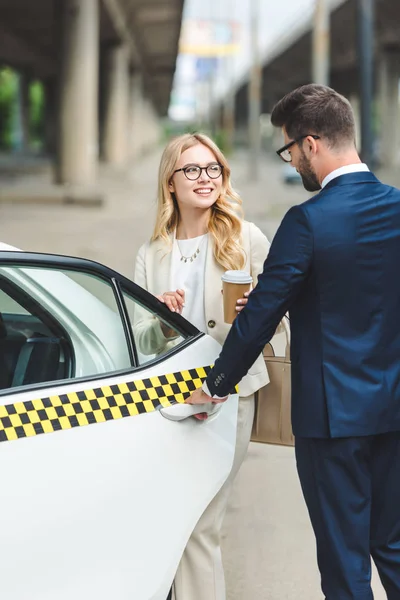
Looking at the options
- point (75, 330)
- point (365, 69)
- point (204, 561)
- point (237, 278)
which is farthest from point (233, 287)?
point (365, 69)

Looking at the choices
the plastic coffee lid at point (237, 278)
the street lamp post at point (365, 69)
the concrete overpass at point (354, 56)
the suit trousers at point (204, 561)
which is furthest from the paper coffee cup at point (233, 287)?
the concrete overpass at point (354, 56)

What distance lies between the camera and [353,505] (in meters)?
2.62

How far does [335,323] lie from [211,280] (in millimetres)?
707

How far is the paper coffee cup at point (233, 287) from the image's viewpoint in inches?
110

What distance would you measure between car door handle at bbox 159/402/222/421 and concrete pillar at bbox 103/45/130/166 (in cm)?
3863

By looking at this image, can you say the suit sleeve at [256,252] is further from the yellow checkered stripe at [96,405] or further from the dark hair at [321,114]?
the dark hair at [321,114]

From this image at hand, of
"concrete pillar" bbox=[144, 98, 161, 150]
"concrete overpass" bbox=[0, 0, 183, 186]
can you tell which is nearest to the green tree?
"concrete overpass" bbox=[0, 0, 183, 186]

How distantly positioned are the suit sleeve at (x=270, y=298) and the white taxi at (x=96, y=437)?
0.20 meters

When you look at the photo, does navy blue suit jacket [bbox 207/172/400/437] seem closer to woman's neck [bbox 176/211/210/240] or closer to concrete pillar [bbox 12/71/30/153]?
woman's neck [bbox 176/211/210/240]

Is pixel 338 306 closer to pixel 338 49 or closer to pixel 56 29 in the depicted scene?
pixel 56 29

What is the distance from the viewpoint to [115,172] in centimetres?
3703

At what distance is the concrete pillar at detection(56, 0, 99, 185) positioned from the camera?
24016mm

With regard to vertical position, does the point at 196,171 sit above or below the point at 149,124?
below

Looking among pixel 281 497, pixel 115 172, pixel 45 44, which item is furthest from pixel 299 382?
pixel 45 44
